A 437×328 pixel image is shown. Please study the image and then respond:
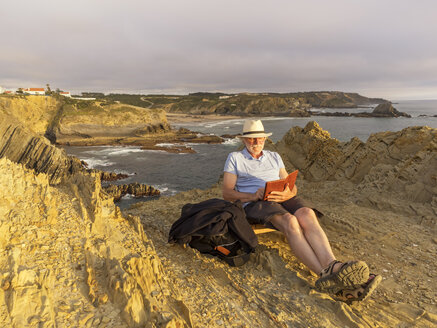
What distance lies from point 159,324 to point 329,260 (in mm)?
1955

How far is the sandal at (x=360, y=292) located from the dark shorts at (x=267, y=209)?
1.13m

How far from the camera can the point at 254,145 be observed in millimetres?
4254

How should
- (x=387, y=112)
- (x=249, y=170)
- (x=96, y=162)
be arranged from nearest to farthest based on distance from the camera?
(x=249, y=170), (x=96, y=162), (x=387, y=112)

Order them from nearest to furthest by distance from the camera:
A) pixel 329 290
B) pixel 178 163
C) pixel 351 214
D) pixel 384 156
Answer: pixel 329 290, pixel 351 214, pixel 384 156, pixel 178 163

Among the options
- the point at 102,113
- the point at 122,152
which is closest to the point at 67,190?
the point at 122,152

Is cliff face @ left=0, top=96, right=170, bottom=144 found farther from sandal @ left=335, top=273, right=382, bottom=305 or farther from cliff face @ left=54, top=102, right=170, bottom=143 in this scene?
sandal @ left=335, top=273, right=382, bottom=305

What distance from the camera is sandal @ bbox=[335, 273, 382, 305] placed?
258 centimetres

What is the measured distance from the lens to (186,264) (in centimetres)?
327

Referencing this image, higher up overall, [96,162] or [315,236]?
[315,236]

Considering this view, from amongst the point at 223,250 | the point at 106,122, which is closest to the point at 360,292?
the point at 223,250

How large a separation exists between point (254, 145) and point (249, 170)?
16.8 inches

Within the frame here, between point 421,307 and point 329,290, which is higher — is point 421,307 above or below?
below

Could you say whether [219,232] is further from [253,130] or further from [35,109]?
[35,109]

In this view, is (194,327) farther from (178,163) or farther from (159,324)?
(178,163)
